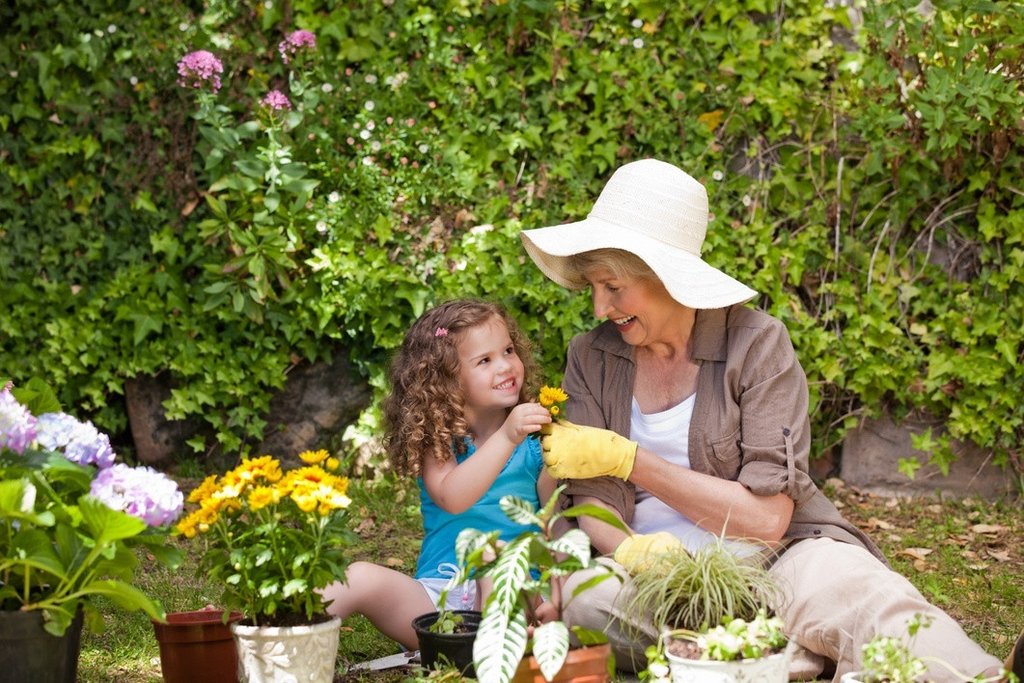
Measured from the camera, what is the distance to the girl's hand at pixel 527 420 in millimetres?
2498

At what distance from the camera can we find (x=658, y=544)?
250 centimetres

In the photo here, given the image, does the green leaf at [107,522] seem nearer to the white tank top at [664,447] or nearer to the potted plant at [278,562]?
the potted plant at [278,562]

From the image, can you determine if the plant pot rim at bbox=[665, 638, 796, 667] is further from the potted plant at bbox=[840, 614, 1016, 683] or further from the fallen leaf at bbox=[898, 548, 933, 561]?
the fallen leaf at bbox=[898, 548, 933, 561]

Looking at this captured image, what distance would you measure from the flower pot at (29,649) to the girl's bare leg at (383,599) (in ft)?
2.43

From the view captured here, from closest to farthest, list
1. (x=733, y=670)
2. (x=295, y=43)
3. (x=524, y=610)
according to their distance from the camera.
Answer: (x=733, y=670), (x=524, y=610), (x=295, y=43)

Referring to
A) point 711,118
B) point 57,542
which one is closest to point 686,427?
point 57,542

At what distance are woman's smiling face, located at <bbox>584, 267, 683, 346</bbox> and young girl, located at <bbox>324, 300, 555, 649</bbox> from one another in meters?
0.28

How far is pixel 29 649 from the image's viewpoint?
6.56 feet

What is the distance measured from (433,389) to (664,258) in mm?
644

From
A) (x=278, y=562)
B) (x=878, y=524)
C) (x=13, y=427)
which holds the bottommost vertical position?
(x=878, y=524)

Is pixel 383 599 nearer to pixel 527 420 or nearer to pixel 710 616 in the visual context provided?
pixel 527 420

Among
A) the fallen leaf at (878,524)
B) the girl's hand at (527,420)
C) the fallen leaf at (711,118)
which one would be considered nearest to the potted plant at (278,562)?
the girl's hand at (527,420)

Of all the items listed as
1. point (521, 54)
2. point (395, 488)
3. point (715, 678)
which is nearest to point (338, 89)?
point (521, 54)

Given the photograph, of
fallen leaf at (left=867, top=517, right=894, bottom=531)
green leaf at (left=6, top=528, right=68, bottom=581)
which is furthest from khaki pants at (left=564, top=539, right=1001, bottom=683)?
fallen leaf at (left=867, top=517, right=894, bottom=531)
